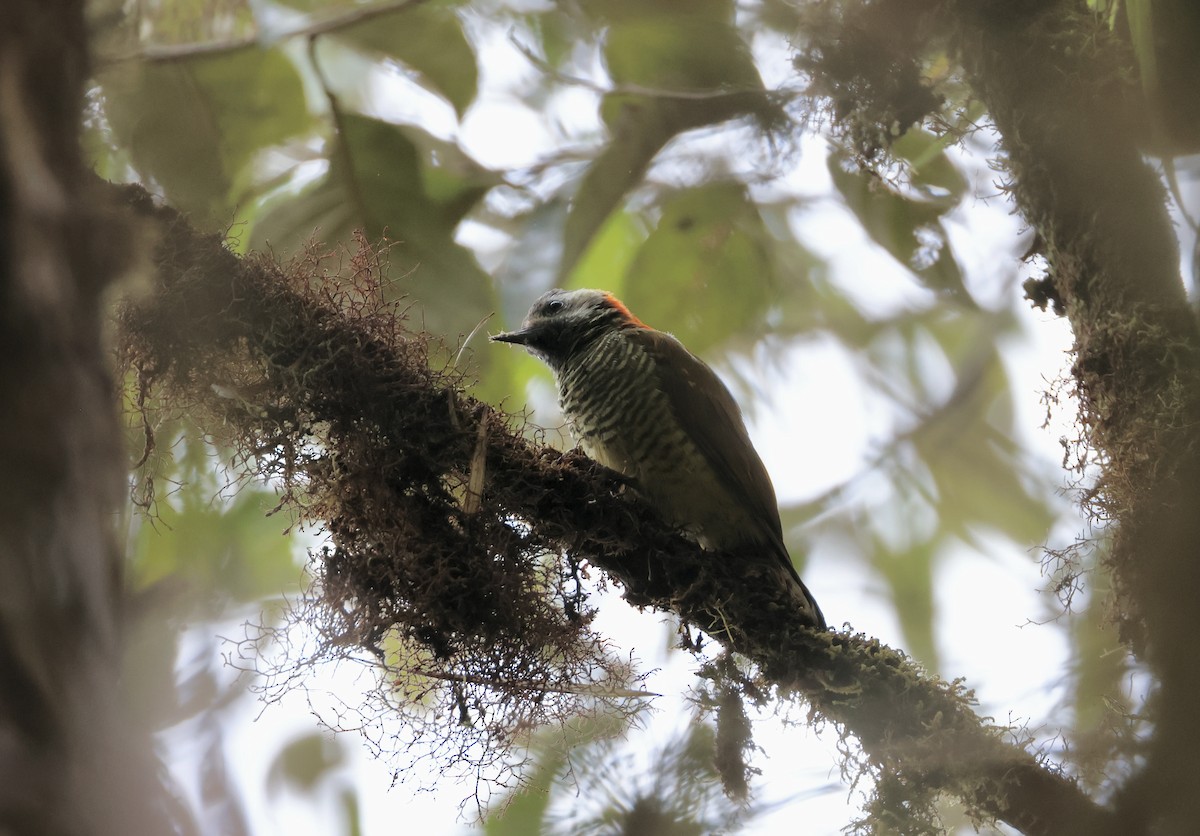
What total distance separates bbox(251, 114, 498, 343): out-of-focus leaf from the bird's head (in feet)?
1.00

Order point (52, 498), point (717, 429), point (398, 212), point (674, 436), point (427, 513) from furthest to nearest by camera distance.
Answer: point (398, 212), point (717, 429), point (674, 436), point (427, 513), point (52, 498)

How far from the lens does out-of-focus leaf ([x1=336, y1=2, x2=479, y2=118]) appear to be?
12.5ft

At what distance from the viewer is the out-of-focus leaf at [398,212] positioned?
3.57m

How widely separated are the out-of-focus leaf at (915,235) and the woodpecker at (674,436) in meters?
1.05

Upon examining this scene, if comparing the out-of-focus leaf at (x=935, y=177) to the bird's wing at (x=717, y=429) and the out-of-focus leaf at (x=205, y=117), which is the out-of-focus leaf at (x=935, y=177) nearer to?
the bird's wing at (x=717, y=429)

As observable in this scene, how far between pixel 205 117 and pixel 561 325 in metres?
1.66

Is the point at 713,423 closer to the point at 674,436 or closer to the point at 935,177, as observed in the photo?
the point at 674,436

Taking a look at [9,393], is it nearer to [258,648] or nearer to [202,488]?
[258,648]

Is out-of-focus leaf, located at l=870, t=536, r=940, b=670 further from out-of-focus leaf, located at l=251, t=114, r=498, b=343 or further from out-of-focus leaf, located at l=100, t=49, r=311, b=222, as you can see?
out-of-focus leaf, located at l=100, t=49, r=311, b=222

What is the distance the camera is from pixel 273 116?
12.4 ft

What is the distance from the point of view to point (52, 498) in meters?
0.87

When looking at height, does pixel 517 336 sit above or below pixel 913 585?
above

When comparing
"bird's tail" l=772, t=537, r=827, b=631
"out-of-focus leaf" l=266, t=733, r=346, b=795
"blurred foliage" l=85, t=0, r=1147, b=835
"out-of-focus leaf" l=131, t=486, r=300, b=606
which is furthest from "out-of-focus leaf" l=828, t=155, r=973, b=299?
"out-of-focus leaf" l=266, t=733, r=346, b=795

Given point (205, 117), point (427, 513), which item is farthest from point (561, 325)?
point (205, 117)
